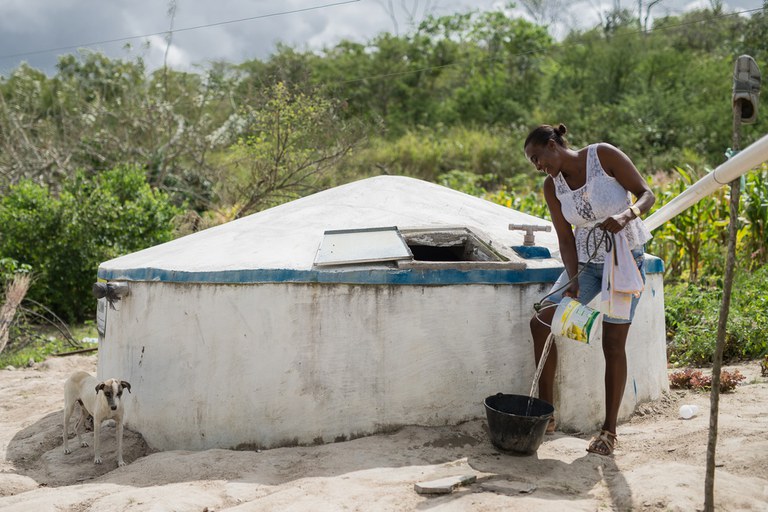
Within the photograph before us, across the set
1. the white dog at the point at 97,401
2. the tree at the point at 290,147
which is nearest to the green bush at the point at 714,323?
the white dog at the point at 97,401

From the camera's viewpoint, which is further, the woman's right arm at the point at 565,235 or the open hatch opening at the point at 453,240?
the open hatch opening at the point at 453,240

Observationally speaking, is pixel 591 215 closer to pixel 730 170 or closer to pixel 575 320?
pixel 575 320

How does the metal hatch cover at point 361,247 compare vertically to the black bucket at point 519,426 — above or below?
above

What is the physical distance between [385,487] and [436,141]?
18.2m

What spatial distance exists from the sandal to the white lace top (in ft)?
3.12

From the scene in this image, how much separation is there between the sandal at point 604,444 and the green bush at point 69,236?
8342mm

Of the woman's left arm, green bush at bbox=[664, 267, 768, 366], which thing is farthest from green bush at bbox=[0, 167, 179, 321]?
the woman's left arm

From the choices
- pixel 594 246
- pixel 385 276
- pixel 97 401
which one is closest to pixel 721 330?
pixel 594 246

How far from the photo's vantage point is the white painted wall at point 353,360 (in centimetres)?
440

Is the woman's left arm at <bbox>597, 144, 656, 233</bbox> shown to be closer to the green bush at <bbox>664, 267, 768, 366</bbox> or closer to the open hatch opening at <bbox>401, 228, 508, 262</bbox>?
the open hatch opening at <bbox>401, 228, 508, 262</bbox>

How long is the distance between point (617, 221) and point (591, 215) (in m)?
0.37

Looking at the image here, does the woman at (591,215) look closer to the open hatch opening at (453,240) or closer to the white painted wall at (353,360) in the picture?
the white painted wall at (353,360)

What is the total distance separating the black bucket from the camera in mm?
3801

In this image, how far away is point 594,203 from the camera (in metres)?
3.93
